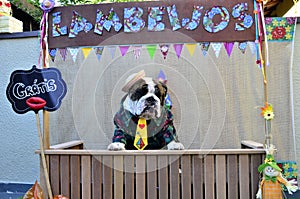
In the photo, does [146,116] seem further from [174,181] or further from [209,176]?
[209,176]

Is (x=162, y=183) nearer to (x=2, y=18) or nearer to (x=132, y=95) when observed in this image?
(x=132, y=95)

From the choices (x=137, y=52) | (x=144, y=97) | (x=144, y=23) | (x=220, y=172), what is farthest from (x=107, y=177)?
(x=137, y=52)

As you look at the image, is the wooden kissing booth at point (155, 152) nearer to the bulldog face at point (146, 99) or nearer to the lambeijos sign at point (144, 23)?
the lambeijos sign at point (144, 23)

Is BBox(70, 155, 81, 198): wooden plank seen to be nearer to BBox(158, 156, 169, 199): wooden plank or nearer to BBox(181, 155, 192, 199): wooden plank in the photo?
BBox(158, 156, 169, 199): wooden plank

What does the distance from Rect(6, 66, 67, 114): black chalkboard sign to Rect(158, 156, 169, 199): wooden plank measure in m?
0.93

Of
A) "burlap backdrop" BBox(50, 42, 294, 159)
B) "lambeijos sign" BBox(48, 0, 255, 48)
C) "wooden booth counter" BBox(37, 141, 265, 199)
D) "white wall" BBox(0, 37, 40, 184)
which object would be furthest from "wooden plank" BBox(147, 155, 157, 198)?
"white wall" BBox(0, 37, 40, 184)

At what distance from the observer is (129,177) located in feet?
9.47

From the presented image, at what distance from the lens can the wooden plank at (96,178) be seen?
115 inches

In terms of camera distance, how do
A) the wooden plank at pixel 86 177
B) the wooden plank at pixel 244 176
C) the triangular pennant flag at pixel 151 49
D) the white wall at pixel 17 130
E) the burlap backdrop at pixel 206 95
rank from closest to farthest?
the wooden plank at pixel 244 176
the wooden plank at pixel 86 177
the triangular pennant flag at pixel 151 49
the burlap backdrop at pixel 206 95
the white wall at pixel 17 130

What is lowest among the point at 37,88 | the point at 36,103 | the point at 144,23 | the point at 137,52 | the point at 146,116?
the point at 146,116

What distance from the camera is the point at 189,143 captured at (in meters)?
4.01

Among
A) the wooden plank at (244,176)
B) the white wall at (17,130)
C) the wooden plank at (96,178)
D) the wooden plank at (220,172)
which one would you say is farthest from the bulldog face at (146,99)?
the white wall at (17,130)

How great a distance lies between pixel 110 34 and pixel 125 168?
1173mm

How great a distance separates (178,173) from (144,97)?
743 mm
